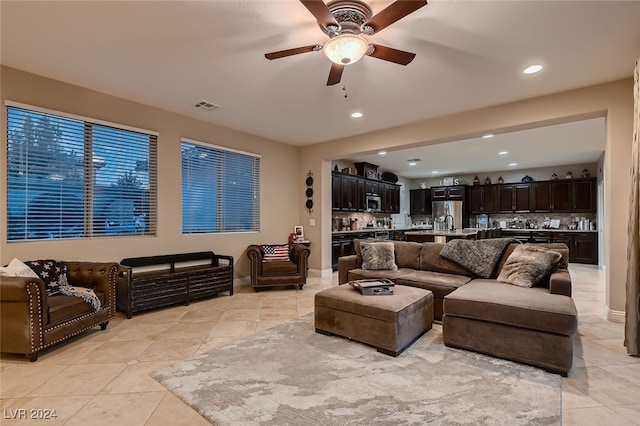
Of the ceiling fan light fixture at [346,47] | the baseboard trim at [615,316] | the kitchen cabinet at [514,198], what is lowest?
the baseboard trim at [615,316]

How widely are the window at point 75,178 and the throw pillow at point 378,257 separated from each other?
3.01 metres

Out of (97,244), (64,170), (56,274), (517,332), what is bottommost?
(517,332)

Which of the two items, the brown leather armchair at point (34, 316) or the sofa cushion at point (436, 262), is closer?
the brown leather armchair at point (34, 316)

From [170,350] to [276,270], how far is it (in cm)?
235

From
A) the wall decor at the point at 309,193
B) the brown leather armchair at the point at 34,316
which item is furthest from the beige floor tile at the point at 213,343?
the wall decor at the point at 309,193

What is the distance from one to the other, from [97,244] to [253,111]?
2632 millimetres

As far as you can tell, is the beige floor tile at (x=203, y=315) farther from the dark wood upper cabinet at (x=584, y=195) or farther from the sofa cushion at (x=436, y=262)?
the dark wood upper cabinet at (x=584, y=195)

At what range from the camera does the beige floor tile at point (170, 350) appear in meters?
2.71

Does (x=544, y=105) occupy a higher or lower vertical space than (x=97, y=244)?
higher

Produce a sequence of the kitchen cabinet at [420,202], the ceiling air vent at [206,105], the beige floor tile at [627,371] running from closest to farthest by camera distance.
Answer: the beige floor tile at [627,371]
the ceiling air vent at [206,105]
the kitchen cabinet at [420,202]

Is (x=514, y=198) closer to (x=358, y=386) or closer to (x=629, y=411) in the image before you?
(x=629, y=411)

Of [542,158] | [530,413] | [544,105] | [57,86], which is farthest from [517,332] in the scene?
[542,158]

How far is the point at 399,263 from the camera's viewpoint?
14.6ft

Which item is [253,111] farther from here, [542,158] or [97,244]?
[542,158]
